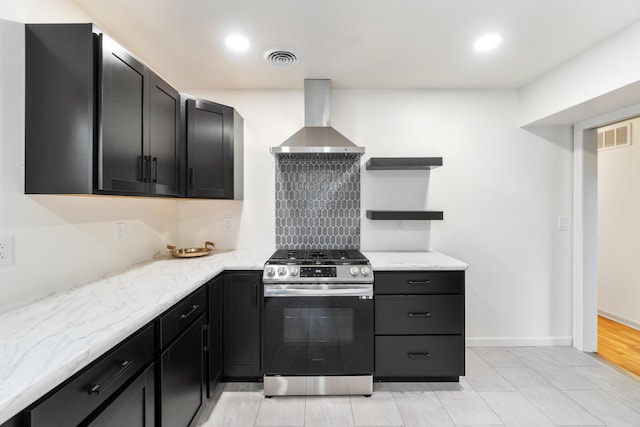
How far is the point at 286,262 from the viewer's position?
7.02ft

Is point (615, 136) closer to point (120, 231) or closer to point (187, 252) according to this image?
point (187, 252)

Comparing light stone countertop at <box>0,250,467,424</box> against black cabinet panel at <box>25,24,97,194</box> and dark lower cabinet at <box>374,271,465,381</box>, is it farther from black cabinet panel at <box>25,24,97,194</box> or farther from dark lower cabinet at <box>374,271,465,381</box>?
black cabinet panel at <box>25,24,97,194</box>

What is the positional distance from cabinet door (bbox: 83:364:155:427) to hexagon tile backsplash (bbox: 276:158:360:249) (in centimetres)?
165

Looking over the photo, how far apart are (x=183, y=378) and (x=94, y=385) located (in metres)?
0.67

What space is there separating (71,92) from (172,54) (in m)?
1.10

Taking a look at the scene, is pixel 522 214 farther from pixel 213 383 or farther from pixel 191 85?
pixel 191 85

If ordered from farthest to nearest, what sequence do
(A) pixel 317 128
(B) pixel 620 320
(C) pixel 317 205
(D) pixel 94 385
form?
(B) pixel 620 320 < (C) pixel 317 205 < (A) pixel 317 128 < (D) pixel 94 385

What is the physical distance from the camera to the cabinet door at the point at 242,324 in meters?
2.12

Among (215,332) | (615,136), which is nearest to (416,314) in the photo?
(215,332)

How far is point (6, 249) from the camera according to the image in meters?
1.29

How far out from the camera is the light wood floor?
254 centimetres

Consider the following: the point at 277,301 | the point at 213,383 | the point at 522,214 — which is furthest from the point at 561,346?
the point at 213,383

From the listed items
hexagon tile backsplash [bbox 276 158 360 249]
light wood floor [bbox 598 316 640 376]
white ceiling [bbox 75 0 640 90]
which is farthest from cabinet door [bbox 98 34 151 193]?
light wood floor [bbox 598 316 640 376]

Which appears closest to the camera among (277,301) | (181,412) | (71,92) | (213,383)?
(71,92)
